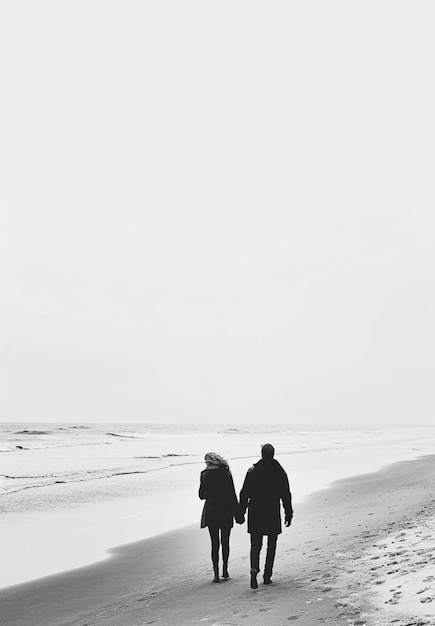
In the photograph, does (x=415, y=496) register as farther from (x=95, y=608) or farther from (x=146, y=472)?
(x=146, y=472)

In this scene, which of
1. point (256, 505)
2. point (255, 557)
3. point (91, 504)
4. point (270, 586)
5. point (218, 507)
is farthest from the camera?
point (91, 504)

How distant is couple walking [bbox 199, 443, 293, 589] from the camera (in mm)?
9516

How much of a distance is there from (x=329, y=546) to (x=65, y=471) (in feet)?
75.4

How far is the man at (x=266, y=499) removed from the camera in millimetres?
9539

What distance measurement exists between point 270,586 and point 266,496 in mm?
1142

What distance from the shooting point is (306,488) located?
78.7 feet

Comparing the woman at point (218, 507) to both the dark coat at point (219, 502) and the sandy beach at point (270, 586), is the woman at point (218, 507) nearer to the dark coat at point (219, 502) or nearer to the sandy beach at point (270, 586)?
the dark coat at point (219, 502)

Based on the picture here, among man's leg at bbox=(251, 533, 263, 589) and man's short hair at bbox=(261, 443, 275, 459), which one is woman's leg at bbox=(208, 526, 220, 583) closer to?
man's leg at bbox=(251, 533, 263, 589)

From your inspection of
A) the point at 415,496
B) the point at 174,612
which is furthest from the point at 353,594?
the point at 415,496

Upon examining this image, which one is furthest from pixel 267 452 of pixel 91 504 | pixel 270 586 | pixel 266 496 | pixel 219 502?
pixel 91 504

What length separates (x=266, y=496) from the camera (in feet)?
31.5

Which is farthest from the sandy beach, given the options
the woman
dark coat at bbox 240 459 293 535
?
dark coat at bbox 240 459 293 535

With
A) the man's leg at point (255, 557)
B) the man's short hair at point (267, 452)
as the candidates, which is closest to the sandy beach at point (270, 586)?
the man's leg at point (255, 557)

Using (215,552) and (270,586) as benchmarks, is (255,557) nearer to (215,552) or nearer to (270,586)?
(270,586)
